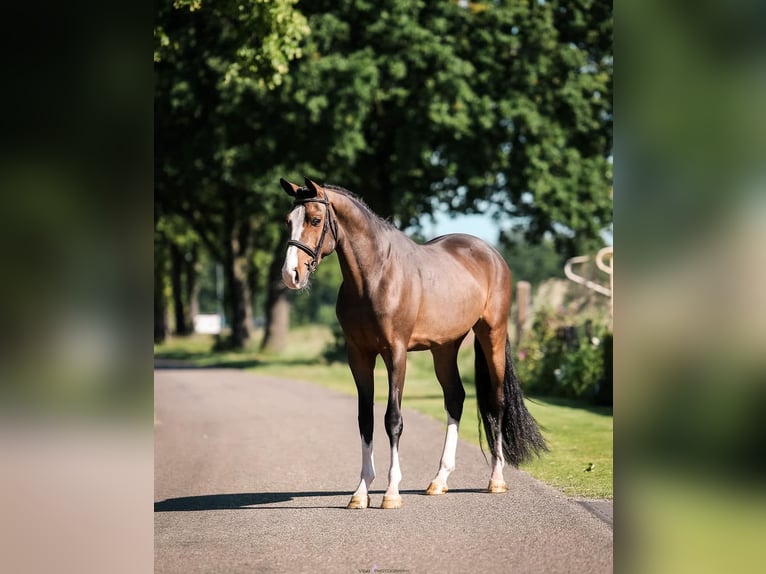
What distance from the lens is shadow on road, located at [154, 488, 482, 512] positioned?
7.82m

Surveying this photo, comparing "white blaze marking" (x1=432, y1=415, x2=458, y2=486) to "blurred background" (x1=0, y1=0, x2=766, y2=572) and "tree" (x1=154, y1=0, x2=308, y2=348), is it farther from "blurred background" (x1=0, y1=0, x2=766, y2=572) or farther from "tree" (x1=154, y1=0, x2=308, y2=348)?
"tree" (x1=154, y1=0, x2=308, y2=348)

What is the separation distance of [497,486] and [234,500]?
2.17m

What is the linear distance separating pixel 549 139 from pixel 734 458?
22846 mm

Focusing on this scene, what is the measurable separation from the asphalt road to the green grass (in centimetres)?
43

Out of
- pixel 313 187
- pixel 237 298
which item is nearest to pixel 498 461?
pixel 313 187

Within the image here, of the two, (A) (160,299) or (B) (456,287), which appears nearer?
(B) (456,287)

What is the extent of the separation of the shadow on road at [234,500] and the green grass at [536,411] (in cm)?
125

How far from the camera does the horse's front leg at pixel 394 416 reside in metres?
7.46

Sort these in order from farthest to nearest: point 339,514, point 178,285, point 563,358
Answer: point 178,285 < point 563,358 < point 339,514

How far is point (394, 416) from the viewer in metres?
7.56

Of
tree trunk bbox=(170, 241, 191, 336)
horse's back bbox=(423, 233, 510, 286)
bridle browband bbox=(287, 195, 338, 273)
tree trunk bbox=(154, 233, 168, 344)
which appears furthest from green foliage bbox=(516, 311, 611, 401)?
tree trunk bbox=(170, 241, 191, 336)

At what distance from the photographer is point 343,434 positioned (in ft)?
42.2

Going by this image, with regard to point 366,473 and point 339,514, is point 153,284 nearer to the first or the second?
point 339,514

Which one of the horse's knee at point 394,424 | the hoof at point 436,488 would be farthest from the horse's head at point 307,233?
the hoof at point 436,488
